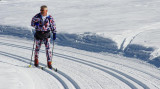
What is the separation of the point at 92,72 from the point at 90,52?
2610 millimetres

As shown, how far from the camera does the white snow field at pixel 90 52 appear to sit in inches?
310

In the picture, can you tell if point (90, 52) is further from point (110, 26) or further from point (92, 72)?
point (110, 26)

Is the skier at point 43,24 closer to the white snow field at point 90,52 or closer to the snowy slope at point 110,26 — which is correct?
the white snow field at point 90,52

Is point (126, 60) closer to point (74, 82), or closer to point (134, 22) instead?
point (74, 82)

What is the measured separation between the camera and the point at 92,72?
878 cm

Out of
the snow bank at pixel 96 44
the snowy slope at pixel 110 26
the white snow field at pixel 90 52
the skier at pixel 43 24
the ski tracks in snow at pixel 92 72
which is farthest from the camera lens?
→ the snowy slope at pixel 110 26

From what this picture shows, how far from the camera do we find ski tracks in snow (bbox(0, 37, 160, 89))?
7.66 m

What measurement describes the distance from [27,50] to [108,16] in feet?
25.0

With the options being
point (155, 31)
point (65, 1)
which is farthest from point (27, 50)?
point (65, 1)

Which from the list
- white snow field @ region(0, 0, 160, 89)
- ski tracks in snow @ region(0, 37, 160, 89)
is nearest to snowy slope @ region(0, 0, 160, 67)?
white snow field @ region(0, 0, 160, 89)

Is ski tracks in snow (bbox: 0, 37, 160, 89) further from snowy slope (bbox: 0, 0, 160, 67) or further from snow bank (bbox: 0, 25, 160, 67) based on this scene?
snowy slope (bbox: 0, 0, 160, 67)

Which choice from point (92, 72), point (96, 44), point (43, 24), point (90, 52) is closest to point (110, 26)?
point (96, 44)

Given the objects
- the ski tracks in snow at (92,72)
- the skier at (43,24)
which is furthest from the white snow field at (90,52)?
the skier at (43,24)

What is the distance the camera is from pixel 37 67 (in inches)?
366
